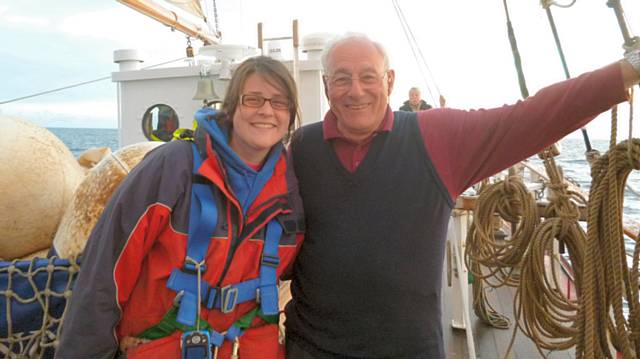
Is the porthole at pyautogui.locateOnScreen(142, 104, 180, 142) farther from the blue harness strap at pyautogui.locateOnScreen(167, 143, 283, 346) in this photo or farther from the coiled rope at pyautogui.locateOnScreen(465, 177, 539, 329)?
the blue harness strap at pyautogui.locateOnScreen(167, 143, 283, 346)

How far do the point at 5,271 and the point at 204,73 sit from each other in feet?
15.5

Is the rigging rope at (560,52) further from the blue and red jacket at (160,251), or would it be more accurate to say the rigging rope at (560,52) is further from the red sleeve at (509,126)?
the blue and red jacket at (160,251)

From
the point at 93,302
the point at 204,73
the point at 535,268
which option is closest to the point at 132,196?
the point at 93,302

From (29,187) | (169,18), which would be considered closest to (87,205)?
(29,187)

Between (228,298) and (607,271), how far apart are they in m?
1.18

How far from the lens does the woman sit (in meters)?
1.42

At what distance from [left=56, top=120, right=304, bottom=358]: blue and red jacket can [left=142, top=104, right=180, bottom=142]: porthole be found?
5.08m

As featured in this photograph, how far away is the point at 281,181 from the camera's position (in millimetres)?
1665

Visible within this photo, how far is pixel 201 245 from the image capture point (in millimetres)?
1471

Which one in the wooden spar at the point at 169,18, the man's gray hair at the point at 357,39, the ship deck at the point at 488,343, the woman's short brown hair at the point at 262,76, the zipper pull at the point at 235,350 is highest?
the wooden spar at the point at 169,18

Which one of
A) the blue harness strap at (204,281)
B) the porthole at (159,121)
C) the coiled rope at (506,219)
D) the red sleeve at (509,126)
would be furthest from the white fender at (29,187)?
the porthole at (159,121)

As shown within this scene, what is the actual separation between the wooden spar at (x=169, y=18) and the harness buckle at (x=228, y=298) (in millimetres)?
5690

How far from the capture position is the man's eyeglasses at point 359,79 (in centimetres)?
174

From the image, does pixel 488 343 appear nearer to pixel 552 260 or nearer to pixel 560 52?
pixel 552 260
